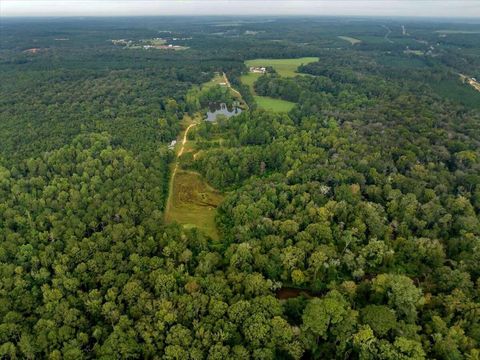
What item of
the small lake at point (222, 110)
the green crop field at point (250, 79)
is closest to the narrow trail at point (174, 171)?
the small lake at point (222, 110)

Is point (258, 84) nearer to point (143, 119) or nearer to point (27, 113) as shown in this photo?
point (143, 119)

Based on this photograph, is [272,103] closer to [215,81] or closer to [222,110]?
[222,110]

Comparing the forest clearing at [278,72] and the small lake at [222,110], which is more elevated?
the forest clearing at [278,72]

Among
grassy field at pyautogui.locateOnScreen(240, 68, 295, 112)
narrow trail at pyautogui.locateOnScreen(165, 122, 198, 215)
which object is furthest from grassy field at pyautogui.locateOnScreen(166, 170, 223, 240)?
grassy field at pyautogui.locateOnScreen(240, 68, 295, 112)

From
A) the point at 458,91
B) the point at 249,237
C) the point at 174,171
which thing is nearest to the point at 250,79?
the point at 458,91

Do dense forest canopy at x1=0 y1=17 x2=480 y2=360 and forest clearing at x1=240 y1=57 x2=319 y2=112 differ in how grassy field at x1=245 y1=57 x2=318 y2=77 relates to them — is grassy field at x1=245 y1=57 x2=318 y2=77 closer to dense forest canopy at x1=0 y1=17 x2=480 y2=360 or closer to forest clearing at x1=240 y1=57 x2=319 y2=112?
forest clearing at x1=240 y1=57 x2=319 y2=112

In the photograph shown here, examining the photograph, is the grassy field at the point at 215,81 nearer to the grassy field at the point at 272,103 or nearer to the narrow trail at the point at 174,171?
the grassy field at the point at 272,103

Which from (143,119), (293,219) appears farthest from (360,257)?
(143,119)
